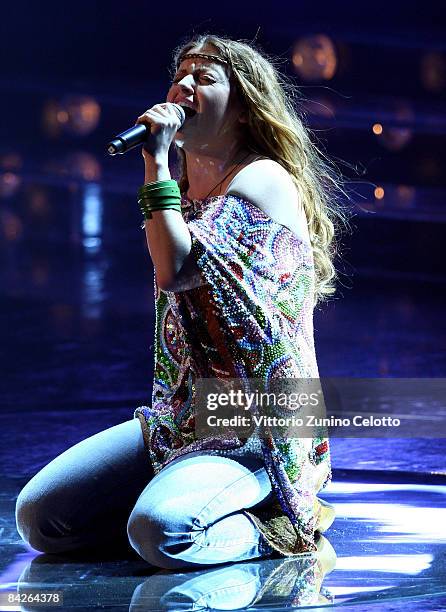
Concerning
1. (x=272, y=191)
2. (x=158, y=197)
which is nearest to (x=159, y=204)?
(x=158, y=197)

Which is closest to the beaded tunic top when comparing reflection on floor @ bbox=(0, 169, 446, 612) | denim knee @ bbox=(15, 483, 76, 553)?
reflection on floor @ bbox=(0, 169, 446, 612)

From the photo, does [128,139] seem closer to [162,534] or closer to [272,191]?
[272,191]

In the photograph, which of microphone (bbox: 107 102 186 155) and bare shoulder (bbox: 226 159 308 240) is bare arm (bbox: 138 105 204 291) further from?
bare shoulder (bbox: 226 159 308 240)

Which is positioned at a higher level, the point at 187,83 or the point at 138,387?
the point at 187,83

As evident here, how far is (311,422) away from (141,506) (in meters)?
0.34

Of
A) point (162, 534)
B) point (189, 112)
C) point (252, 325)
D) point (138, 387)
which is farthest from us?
point (138, 387)

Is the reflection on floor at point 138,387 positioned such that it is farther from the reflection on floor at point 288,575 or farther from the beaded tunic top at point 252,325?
the beaded tunic top at point 252,325

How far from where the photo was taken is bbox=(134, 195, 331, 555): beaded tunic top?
1.92 meters

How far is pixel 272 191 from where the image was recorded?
1.98 meters

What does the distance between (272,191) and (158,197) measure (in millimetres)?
216

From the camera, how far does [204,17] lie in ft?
Answer: 17.1

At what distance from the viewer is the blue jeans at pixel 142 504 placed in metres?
1.83

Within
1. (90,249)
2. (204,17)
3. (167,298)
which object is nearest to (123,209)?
(90,249)

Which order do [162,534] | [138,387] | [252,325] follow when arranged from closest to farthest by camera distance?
[162,534] → [252,325] → [138,387]
